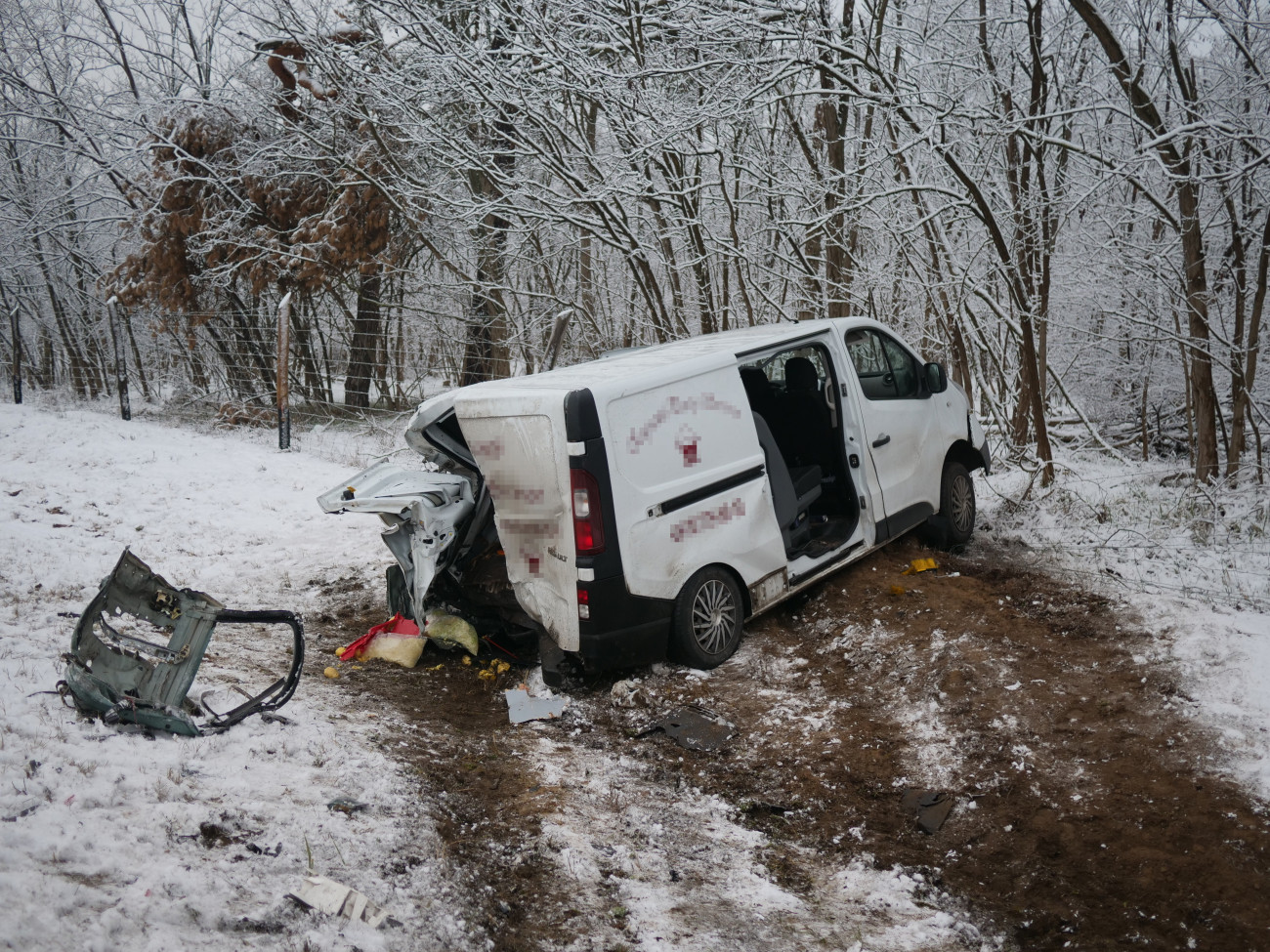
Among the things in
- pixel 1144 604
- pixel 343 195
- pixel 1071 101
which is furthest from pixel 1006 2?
pixel 343 195

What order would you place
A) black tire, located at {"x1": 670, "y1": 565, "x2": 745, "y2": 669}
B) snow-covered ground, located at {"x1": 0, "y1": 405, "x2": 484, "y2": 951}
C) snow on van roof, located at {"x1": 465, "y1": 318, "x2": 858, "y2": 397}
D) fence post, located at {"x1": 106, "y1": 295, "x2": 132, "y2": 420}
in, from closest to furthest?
snow-covered ground, located at {"x1": 0, "y1": 405, "x2": 484, "y2": 951}
snow on van roof, located at {"x1": 465, "y1": 318, "x2": 858, "y2": 397}
black tire, located at {"x1": 670, "y1": 565, "x2": 745, "y2": 669}
fence post, located at {"x1": 106, "y1": 295, "x2": 132, "y2": 420}

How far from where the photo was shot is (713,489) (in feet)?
16.4

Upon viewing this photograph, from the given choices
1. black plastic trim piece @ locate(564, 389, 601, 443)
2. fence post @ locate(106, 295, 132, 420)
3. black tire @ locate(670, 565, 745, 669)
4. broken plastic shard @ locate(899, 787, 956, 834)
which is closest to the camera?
broken plastic shard @ locate(899, 787, 956, 834)

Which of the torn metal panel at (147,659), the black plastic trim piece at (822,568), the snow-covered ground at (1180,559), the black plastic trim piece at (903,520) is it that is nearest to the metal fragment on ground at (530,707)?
the torn metal panel at (147,659)

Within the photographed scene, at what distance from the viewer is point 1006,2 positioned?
1084 centimetres

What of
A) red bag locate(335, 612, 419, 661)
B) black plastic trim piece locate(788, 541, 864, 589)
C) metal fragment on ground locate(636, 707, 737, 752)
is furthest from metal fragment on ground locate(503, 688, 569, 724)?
black plastic trim piece locate(788, 541, 864, 589)

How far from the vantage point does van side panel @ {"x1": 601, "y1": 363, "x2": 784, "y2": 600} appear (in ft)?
15.1

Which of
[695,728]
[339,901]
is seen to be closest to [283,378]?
[695,728]

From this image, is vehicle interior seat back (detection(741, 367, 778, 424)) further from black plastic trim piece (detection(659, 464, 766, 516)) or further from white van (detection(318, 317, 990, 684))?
black plastic trim piece (detection(659, 464, 766, 516))

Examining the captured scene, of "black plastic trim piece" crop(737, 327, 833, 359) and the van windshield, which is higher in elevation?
"black plastic trim piece" crop(737, 327, 833, 359)

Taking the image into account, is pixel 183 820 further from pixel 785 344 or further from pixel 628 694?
pixel 785 344

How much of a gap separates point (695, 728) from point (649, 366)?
6.54 feet

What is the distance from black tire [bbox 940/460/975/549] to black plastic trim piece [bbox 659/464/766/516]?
221 cm

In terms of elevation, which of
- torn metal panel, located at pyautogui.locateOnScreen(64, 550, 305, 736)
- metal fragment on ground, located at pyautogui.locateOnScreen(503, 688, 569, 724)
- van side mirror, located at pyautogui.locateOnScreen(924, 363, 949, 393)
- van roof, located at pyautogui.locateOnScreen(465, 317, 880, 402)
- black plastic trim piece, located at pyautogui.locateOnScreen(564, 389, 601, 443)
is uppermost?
van roof, located at pyautogui.locateOnScreen(465, 317, 880, 402)
